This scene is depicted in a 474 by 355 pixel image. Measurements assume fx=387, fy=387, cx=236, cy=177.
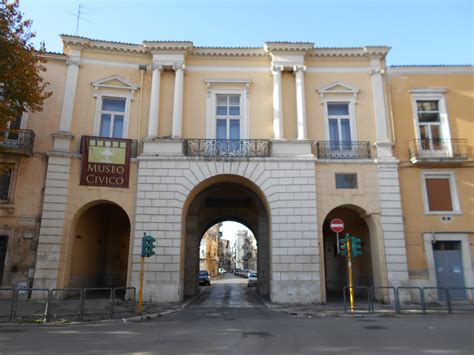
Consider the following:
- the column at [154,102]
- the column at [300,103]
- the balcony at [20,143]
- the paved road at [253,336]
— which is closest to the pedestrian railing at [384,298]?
the paved road at [253,336]

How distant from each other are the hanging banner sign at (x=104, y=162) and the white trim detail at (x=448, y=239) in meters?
13.9

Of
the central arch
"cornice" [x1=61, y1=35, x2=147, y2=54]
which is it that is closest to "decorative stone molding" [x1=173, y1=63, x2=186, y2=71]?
"cornice" [x1=61, y1=35, x2=147, y2=54]

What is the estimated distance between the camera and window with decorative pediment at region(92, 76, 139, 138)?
733 inches

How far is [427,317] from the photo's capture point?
13031 mm

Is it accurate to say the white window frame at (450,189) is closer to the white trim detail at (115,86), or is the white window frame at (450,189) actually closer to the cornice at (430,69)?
the cornice at (430,69)

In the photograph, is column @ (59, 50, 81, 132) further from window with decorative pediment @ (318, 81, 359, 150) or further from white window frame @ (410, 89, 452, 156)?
white window frame @ (410, 89, 452, 156)

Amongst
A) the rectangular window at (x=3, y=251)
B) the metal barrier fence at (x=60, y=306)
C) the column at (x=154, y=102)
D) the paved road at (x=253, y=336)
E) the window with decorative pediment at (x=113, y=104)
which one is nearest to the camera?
the paved road at (x=253, y=336)

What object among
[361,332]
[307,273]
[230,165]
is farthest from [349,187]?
[361,332]

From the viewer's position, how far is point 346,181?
18.0 meters

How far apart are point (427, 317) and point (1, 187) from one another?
58.7ft

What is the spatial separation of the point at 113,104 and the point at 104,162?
11.0 feet

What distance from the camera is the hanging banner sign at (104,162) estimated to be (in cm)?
1744

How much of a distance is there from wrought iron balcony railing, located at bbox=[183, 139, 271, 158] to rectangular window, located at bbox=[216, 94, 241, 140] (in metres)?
0.69

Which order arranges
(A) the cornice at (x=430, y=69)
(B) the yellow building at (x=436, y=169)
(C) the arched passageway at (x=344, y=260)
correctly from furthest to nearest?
(C) the arched passageway at (x=344, y=260) → (A) the cornice at (x=430, y=69) → (B) the yellow building at (x=436, y=169)
